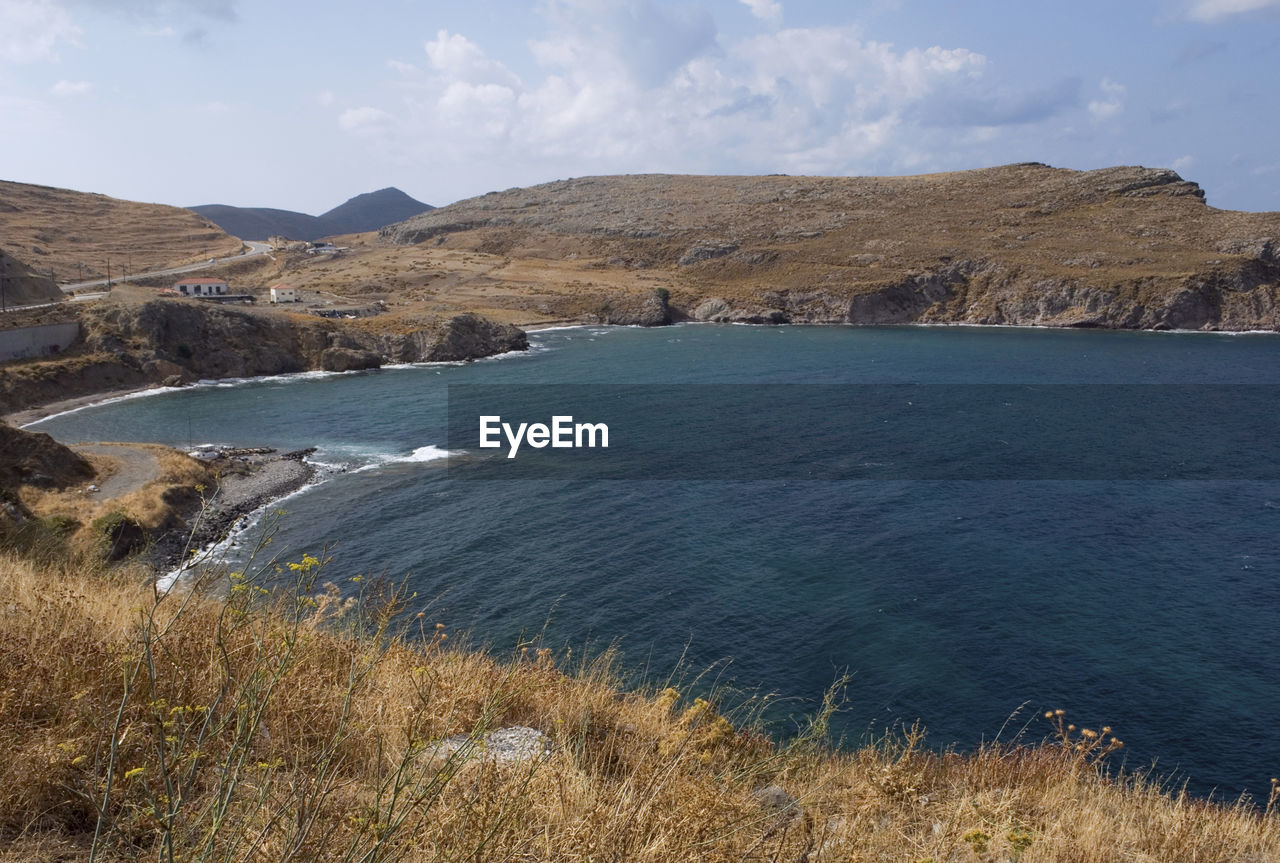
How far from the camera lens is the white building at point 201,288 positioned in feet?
282

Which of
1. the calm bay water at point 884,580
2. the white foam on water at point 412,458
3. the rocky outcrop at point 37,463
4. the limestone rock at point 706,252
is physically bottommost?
the calm bay water at point 884,580

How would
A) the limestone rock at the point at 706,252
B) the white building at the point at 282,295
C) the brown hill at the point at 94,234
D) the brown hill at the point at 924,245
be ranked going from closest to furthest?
the white building at the point at 282,295 → the brown hill at the point at 924,245 → the brown hill at the point at 94,234 → the limestone rock at the point at 706,252

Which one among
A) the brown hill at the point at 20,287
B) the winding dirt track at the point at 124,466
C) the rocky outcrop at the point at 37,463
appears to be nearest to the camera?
the rocky outcrop at the point at 37,463

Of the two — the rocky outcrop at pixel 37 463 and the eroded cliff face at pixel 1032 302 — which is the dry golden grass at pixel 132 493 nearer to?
the rocky outcrop at pixel 37 463

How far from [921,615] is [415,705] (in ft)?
64.0

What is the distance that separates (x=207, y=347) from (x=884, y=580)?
6007 centimetres

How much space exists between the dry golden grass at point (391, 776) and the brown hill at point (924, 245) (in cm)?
9614

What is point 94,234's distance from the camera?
411 feet

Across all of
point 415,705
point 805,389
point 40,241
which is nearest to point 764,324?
point 805,389

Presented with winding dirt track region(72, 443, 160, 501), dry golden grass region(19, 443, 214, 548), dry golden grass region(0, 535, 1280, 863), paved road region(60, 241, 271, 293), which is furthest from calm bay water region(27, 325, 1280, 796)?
paved road region(60, 241, 271, 293)

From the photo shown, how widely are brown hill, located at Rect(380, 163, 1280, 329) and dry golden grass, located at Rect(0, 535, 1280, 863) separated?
9614 centimetres

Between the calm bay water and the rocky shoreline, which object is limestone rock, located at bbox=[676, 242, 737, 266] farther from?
the rocky shoreline

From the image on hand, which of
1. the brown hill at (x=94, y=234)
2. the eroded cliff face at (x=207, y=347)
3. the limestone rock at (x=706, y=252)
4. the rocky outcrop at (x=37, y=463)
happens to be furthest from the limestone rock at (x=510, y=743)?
the limestone rock at (x=706, y=252)

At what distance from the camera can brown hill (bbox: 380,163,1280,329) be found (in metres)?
93.5
